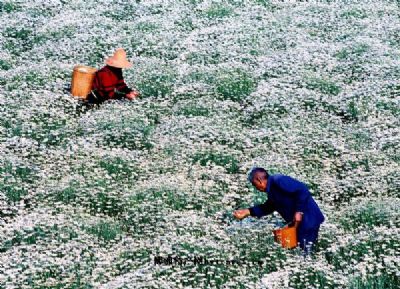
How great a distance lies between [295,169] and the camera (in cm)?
1018

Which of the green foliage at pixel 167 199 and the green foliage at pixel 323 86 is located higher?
the green foliage at pixel 323 86

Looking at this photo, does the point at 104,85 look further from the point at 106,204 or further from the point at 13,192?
the point at 106,204

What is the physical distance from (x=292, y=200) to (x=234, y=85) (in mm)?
5623

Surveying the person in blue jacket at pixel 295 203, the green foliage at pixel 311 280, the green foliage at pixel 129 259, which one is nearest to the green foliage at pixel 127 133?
the green foliage at pixel 129 259

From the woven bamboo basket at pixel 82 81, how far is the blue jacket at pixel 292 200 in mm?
5875

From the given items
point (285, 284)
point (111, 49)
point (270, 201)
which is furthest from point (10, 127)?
point (285, 284)

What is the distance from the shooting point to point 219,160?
34.9 feet

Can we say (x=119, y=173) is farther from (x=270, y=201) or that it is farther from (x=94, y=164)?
(x=270, y=201)

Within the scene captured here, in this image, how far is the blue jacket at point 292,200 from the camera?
819 centimetres

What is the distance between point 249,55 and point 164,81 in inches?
94.1

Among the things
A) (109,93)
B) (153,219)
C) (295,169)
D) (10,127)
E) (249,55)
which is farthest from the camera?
(249,55)

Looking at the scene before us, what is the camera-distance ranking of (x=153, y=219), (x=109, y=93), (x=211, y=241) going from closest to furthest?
(x=211, y=241)
(x=153, y=219)
(x=109, y=93)

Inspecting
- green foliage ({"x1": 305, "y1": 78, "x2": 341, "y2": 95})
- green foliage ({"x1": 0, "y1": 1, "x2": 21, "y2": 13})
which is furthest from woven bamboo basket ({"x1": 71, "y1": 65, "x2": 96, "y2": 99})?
green foliage ({"x1": 0, "y1": 1, "x2": 21, "y2": 13})

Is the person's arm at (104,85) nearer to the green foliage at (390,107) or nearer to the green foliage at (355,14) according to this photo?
the green foliage at (390,107)
